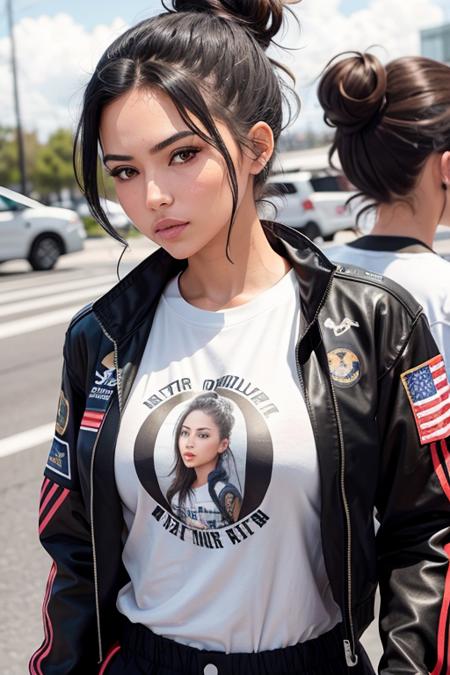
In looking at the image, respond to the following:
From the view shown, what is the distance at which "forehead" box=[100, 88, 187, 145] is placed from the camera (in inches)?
57.5

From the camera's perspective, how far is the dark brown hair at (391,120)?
2254 millimetres

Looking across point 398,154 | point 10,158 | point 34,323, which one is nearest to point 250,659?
A: point 398,154

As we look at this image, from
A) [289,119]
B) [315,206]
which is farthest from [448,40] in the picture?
[289,119]

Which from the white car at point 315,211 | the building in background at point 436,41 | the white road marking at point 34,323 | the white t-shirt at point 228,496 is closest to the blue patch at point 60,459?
the white t-shirt at point 228,496

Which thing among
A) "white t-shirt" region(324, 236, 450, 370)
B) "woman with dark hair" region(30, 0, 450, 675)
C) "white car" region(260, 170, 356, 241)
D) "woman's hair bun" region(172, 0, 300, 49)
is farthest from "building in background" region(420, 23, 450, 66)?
"woman with dark hair" region(30, 0, 450, 675)

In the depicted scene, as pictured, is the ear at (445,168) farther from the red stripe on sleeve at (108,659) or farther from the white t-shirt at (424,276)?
the red stripe on sleeve at (108,659)

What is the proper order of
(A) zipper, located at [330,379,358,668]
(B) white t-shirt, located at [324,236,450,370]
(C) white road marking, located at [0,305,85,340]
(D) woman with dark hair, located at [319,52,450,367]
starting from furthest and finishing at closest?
(C) white road marking, located at [0,305,85,340] → (D) woman with dark hair, located at [319,52,450,367] → (B) white t-shirt, located at [324,236,450,370] → (A) zipper, located at [330,379,358,668]

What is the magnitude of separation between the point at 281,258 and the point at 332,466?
0.47 metres

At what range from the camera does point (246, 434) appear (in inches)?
57.4

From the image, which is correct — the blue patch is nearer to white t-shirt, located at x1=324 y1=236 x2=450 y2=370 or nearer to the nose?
the nose

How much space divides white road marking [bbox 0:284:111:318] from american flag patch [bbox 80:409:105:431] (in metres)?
9.32

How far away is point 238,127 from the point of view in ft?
5.06

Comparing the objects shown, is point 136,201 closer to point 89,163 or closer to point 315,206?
point 89,163

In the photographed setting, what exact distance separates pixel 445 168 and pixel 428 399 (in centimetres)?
101
